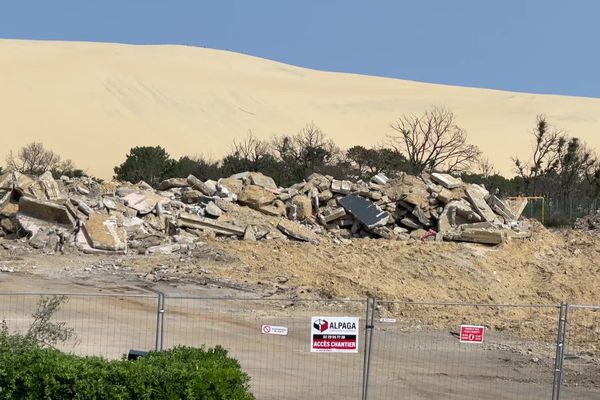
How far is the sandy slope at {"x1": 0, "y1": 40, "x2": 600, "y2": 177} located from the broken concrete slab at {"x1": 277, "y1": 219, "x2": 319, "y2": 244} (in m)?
50.5

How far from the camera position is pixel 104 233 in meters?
23.8

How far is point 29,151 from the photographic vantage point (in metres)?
63.4

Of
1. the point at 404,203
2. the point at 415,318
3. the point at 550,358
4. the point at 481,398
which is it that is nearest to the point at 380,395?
the point at 481,398

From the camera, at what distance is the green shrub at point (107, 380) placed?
9.36 metres

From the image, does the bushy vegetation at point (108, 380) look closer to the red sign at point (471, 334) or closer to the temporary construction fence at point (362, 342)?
the temporary construction fence at point (362, 342)

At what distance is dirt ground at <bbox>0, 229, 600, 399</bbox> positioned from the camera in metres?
18.4

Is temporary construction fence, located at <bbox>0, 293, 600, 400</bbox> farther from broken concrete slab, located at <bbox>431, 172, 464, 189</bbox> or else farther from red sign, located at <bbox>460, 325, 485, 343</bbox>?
broken concrete slab, located at <bbox>431, 172, 464, 189</bbox>

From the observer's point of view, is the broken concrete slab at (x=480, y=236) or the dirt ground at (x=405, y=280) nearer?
the dirt ground at (x=405, y=280)

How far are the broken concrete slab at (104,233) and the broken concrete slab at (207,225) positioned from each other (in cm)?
190

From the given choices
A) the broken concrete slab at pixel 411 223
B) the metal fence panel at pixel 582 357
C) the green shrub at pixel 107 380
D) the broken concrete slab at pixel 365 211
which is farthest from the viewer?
the broken concrete slab at pixel 411 223

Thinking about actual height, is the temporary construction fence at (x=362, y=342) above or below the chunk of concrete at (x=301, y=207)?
below

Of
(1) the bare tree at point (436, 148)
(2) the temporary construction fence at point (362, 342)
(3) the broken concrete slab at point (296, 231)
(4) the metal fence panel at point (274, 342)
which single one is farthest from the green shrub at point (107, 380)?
(1) the bare tree at point (436, 148)

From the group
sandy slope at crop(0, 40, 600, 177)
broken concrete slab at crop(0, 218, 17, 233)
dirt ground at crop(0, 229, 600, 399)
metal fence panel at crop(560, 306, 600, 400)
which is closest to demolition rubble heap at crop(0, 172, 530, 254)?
broken concrete slab at crop(0, 218, 17, 233)

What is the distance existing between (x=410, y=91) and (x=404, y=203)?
296 ft
